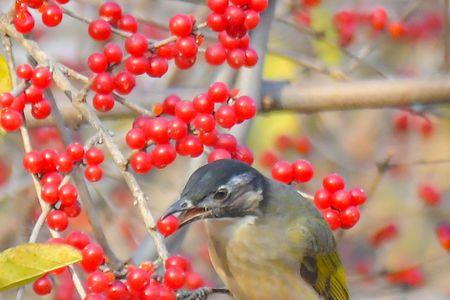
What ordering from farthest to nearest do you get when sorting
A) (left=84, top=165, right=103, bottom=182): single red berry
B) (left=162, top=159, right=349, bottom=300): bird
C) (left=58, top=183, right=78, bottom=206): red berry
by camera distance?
1. (left=162, top=159, right=349, bottom=300): bird
2. (left=84, top=165, right=103, bottom=182): single red berry
3. (left=58, top=183, right=78, bottom=206): red berry

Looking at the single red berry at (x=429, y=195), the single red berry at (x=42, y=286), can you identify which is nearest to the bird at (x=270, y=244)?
the single red berry at (x=42, y=286)

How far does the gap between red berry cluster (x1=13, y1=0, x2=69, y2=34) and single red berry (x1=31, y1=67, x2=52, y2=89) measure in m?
0.18

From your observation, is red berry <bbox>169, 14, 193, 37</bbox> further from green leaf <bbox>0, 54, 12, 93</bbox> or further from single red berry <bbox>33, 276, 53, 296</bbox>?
single red berry <bbox>33, 276, 53, 296</bbox>

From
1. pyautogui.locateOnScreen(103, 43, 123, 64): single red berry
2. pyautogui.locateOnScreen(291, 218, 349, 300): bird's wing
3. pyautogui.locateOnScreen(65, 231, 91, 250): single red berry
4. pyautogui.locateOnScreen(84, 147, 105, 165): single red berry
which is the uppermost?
pyautogui.locateOnScreen(103, 43, 123, 64): single red berry

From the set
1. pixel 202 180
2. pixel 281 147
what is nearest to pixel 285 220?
pixel 202 180

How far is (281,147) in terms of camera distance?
22.7 ft

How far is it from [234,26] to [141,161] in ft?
1.72

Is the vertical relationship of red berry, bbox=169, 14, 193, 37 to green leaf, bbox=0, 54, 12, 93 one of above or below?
above

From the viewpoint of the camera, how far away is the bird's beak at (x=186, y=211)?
303 cm

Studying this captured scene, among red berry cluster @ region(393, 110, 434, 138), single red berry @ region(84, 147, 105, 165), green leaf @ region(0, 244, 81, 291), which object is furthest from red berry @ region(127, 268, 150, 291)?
red berry cluster @ region(393, 110, 434, 138)

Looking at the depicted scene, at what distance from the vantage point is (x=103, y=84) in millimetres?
2930

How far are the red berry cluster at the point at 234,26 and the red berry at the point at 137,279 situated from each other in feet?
2.61

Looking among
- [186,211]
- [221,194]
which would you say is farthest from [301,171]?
[186,211]

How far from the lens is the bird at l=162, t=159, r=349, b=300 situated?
13.1 feet
